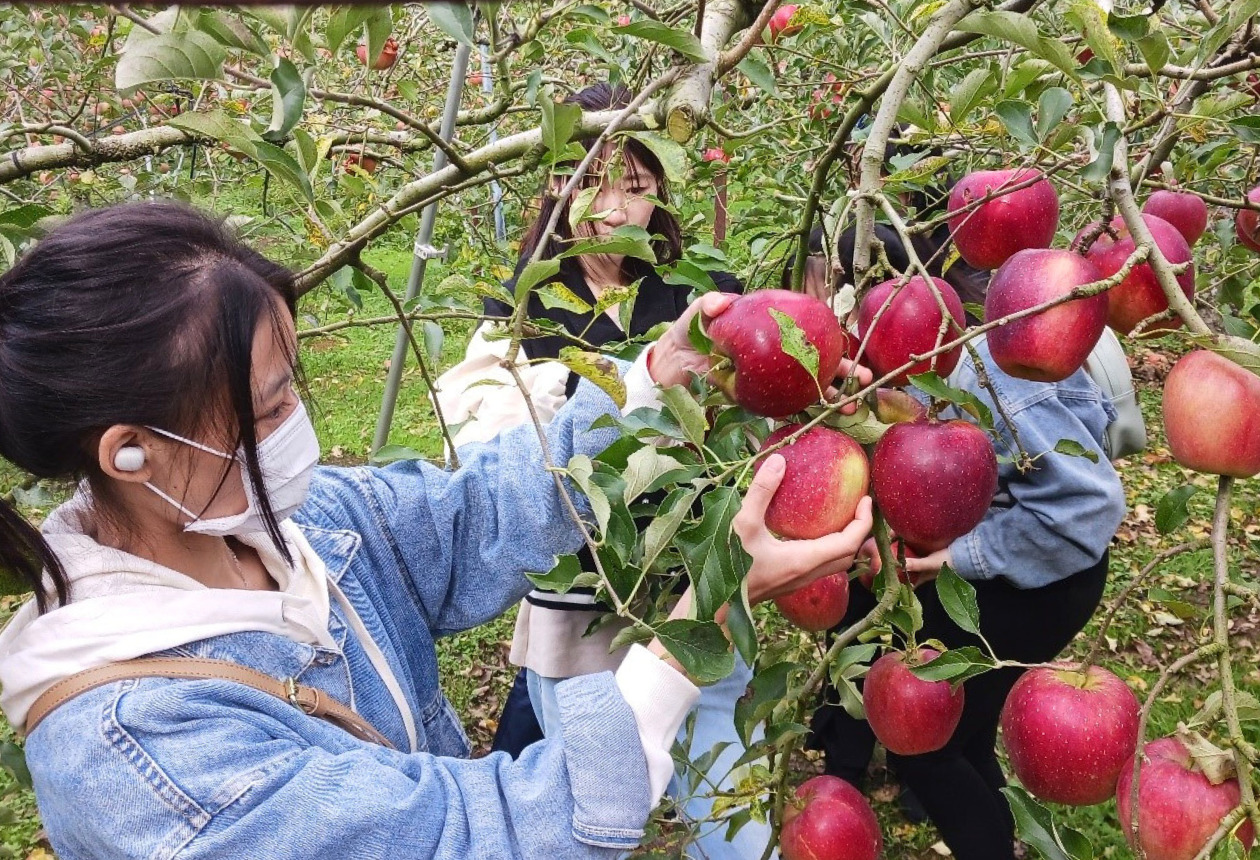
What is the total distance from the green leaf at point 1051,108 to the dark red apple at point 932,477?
0.32m

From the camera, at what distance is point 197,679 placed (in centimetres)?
100

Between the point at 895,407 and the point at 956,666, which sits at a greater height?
the point at 895,407

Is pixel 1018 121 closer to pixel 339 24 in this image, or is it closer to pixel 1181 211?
pixel 1181 211

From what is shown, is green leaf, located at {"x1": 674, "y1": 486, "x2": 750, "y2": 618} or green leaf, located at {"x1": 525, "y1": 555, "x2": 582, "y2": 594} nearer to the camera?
green leaf, located at {"x1": 674, "y1": 486, "x2": 750, "y2": 618}

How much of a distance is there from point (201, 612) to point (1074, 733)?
36.5 inches

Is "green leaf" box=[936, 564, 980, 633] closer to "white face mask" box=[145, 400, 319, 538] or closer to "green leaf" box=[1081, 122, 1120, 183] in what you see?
"green leaf" box=[1081, 122, 1120, 183]

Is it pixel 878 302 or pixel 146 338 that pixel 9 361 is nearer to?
pixel 146 338

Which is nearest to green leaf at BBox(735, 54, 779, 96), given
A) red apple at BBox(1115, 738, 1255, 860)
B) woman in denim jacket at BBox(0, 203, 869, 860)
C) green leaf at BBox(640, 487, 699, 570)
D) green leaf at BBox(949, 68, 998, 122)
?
green leaf at BBox(949, 68, 998, 122)

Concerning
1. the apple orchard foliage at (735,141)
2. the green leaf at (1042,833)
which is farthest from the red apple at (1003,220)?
the green leaf at (1042,833)

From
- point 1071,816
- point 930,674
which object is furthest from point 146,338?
point 1071,816

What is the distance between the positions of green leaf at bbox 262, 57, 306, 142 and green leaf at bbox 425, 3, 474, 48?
0.14 metres

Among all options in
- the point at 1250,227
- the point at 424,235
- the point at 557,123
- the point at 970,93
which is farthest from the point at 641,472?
the point at 424,235

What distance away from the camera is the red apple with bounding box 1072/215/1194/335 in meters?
0.97

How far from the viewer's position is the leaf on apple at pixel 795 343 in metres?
0.80
